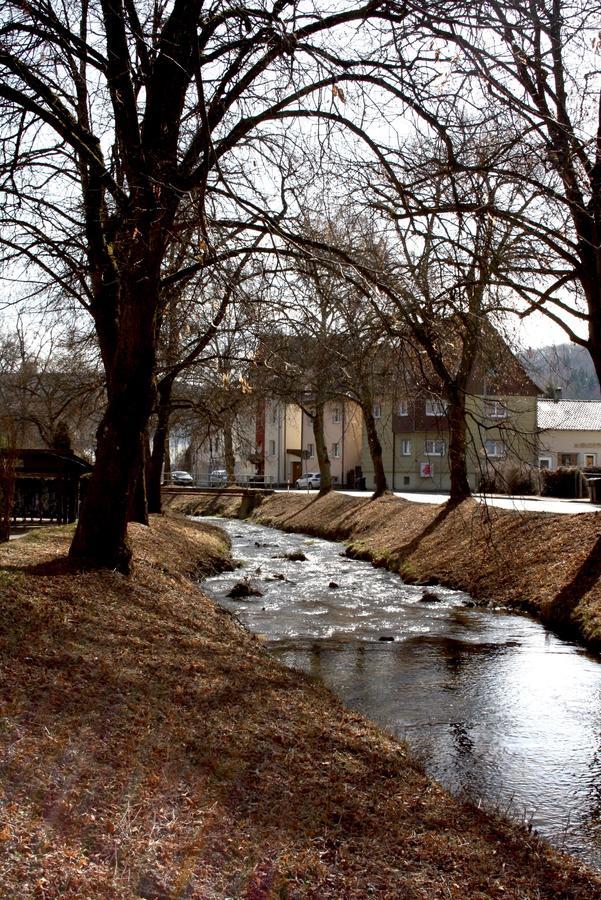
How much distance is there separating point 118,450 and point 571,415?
56283 millimetres

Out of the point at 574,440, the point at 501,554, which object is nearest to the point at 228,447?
the point at 501,554

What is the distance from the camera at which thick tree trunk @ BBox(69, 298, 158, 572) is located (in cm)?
1020

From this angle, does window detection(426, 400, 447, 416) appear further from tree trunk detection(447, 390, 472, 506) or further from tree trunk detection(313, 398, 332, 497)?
tree trunk detection(313, 398, 332, 497)

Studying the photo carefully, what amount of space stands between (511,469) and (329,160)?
79.4ft

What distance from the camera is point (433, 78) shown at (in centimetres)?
689

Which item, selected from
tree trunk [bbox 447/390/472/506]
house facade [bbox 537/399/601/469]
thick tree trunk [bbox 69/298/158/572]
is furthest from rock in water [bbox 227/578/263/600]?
house facade [bbox 537/399/601/469]

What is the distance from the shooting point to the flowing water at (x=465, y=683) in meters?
6.00

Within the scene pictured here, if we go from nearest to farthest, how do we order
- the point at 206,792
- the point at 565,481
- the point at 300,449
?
the point at 206,792
the point at 565,481
the point at 300,449

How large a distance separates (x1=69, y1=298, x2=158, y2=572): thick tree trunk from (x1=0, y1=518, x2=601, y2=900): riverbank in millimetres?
2615

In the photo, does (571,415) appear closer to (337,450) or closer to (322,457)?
(337,450)

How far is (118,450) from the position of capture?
10.3 m

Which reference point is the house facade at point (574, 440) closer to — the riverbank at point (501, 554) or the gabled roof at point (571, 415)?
the gabled roof at point (571, 415)

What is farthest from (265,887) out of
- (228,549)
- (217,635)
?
(228,549)

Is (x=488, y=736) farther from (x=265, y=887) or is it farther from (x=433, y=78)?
(x=433, y=78)
